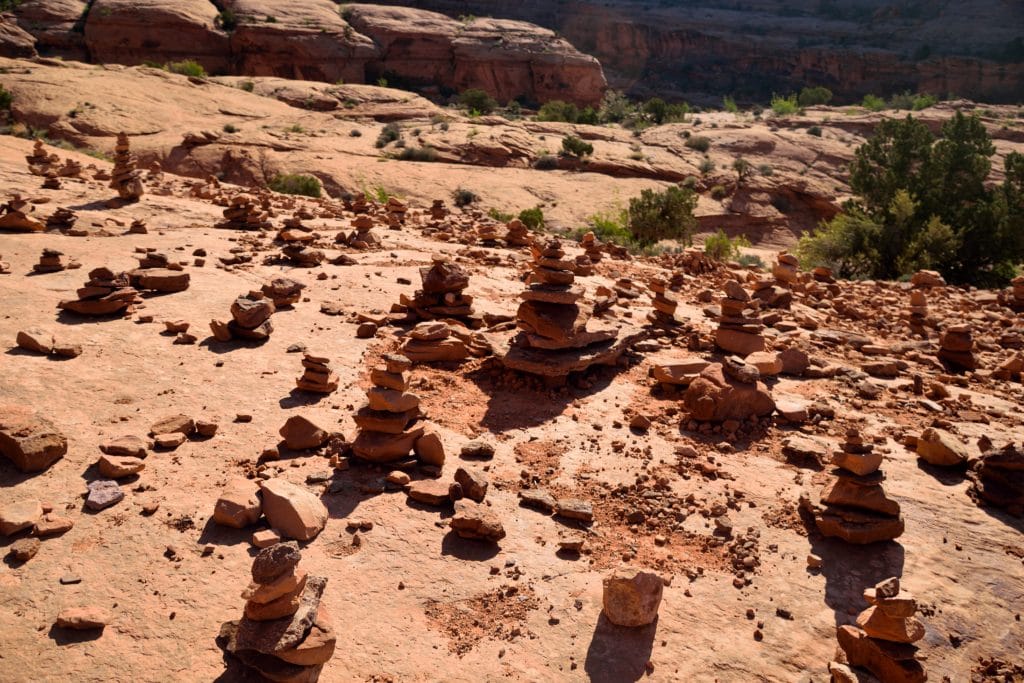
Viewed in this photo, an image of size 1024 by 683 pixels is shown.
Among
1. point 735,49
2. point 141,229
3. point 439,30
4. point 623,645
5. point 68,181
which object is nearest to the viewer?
point 623,645

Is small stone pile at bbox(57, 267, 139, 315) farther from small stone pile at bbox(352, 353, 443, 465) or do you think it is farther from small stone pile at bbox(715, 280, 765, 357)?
small stone pile at bbox(715, 280, 765, 357)

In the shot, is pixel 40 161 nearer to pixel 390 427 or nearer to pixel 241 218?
pixel 241 218

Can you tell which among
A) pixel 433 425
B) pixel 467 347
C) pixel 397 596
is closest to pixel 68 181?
pixel 467 347

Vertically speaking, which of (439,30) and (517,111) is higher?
(439,30)

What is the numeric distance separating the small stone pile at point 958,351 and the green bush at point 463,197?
16.8 m

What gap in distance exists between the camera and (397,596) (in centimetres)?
473

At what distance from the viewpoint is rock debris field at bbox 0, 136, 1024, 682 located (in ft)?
14.3

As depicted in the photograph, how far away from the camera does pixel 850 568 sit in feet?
17.6

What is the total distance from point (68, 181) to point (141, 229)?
3.77 metres

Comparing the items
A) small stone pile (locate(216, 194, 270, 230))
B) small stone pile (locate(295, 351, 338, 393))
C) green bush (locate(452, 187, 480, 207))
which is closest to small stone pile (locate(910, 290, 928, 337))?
small stone pile (locate(295, 351, 338, 393))

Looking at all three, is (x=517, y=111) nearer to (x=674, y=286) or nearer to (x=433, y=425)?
(x=674, y=286)

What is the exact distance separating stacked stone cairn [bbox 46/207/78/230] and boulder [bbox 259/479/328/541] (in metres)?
8.13

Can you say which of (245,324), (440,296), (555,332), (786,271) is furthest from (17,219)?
(786,271)

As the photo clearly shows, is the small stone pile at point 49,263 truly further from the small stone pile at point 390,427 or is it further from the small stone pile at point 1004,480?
the small stone pile at point 1004,480
